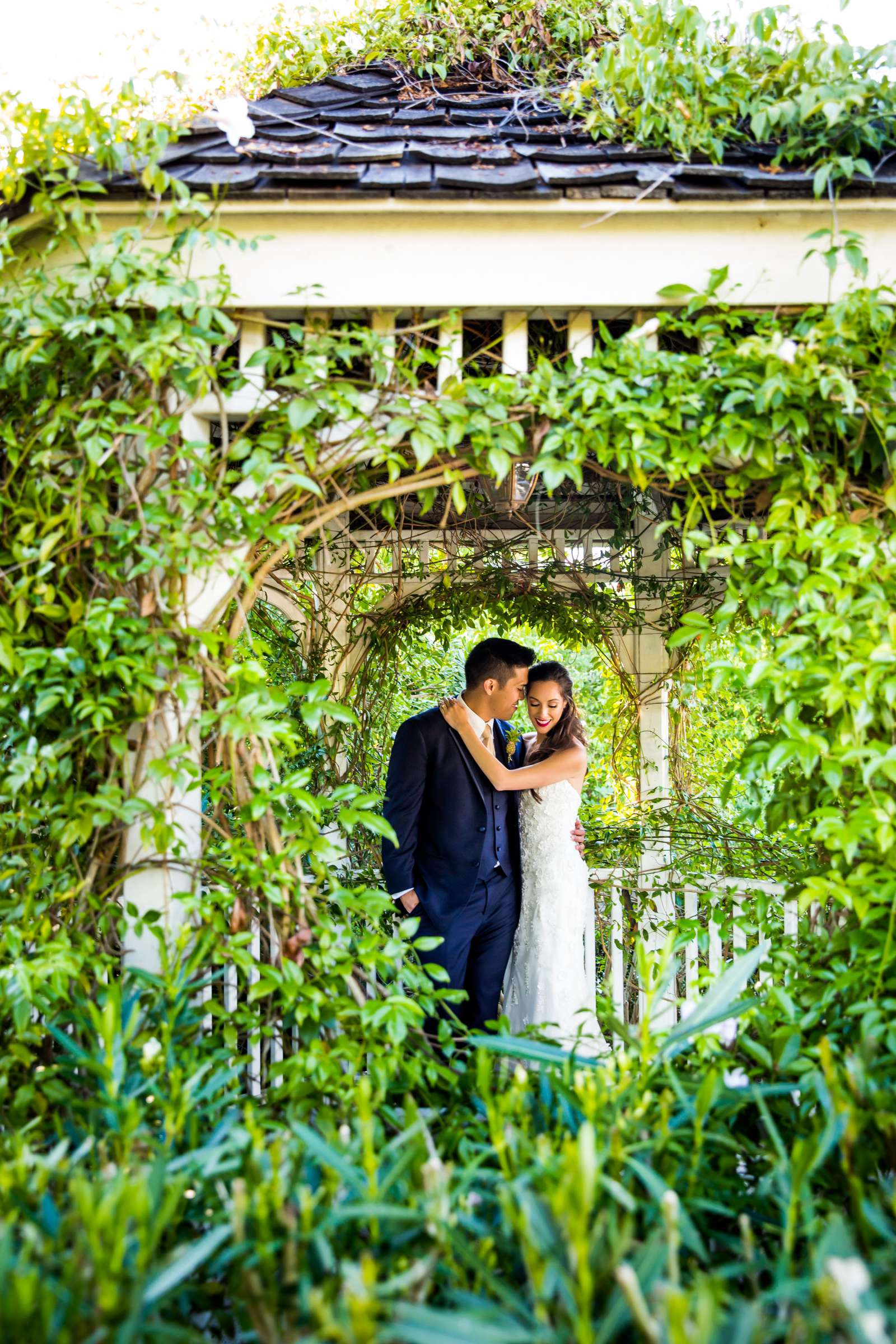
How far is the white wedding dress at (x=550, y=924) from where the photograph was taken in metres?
3.62

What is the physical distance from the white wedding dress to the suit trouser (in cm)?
9

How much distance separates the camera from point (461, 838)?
3455mm

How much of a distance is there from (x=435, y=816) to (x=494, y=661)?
0.65 metres

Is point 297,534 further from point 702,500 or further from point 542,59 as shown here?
point 542,59

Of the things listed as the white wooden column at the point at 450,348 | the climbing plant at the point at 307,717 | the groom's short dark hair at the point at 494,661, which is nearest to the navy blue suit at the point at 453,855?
the groom's short dark hair at the point at 494,661

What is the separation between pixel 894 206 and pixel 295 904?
2333 millimetres

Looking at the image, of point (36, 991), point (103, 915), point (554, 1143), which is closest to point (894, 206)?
point (554, 1143)

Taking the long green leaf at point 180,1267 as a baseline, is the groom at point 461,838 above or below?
above

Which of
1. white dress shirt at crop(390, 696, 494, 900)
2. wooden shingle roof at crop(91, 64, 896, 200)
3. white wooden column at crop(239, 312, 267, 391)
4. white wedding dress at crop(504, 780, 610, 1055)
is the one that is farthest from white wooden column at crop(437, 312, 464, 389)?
white wedding dress at crop(504, 780, 610, 1055)

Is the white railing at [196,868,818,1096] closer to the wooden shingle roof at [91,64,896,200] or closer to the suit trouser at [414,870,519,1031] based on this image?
the suit trouser at [414,870,519,1031]

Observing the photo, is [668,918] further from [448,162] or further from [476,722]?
[448,162]

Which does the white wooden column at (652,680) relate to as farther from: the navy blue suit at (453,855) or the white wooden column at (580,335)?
the white wooden column at (580,335)

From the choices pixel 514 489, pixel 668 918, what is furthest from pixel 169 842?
pixel 668 918

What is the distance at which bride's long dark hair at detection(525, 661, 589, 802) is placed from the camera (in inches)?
149
